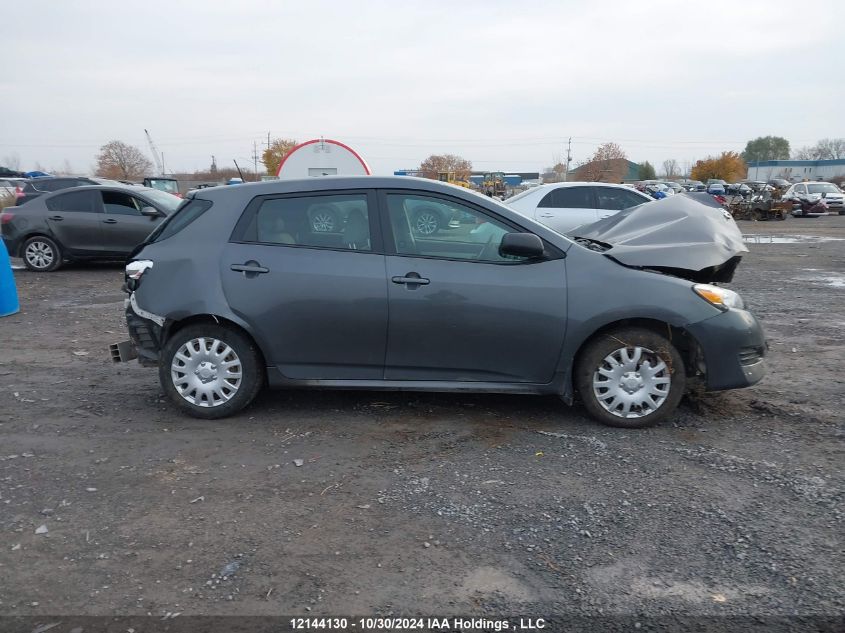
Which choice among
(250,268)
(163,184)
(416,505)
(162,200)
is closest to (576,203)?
(162,200)

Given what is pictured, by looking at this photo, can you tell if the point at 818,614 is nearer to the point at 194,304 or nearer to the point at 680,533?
the point at 680,533

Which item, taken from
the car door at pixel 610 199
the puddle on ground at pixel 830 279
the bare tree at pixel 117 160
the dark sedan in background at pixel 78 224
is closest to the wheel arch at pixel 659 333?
the puddle on ground at pixel 830 279

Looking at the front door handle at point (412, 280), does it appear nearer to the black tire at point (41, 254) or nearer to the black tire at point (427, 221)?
the black tire at point (427, 221)

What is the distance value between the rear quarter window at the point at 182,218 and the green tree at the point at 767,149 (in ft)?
402

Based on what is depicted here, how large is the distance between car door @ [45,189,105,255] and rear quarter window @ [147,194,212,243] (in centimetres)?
828

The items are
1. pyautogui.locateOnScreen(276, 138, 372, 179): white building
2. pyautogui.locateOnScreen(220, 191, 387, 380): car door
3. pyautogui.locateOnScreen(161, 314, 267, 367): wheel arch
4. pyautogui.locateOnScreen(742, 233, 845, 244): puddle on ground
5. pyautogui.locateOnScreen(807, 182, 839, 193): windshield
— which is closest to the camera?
pyautogui.locateOnScreen(220, 191, 387, 380): car door

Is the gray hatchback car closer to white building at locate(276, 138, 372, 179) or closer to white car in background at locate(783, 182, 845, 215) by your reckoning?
white building at locate(276, 138, 372, 179)

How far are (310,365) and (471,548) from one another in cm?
204

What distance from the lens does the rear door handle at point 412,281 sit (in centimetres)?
447

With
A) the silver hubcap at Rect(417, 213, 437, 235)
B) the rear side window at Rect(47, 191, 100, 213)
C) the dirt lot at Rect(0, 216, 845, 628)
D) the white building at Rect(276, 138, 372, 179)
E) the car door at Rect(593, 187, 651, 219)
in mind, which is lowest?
the dirt lot at Rect(0, 216, 845, 628)

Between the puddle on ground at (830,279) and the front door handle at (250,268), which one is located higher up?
the front door handle at (250,268)

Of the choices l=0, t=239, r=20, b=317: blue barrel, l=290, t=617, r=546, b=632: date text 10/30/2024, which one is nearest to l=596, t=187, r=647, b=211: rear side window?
l=0, t=239, r=20, b=317: blue barrel

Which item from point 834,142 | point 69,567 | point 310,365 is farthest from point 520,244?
point 834,142

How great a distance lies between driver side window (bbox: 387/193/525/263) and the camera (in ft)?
15.0
